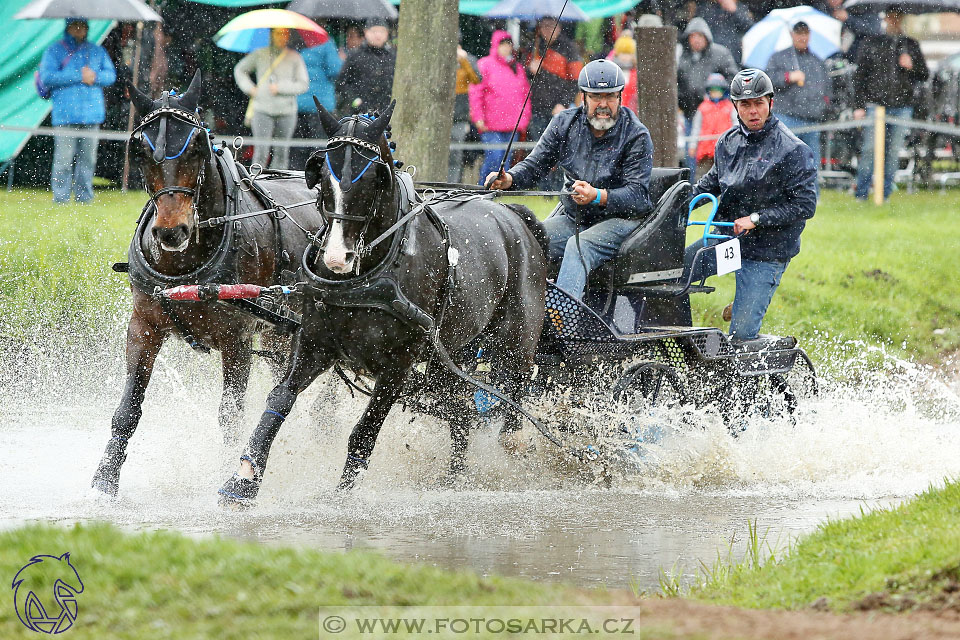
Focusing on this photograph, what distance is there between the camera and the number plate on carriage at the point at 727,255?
7473mm

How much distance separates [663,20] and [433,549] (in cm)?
1156

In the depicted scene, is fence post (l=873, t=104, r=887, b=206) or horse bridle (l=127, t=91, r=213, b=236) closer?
horse bridle (l=127, t=91, r=213, b=236)

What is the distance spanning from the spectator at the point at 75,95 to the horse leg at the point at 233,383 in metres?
6.25

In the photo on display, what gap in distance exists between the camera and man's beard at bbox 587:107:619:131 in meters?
7.51

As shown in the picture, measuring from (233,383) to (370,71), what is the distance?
6.97 meters

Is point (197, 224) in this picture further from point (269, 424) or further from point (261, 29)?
point (261, 29)

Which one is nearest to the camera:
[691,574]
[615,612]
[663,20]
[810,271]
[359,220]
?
[615,612]

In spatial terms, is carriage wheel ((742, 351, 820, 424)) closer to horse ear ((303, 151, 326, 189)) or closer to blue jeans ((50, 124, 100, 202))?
horse ear ((303, 151, 326, 189))

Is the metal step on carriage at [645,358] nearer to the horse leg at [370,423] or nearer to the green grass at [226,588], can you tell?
the horse leg at [370,423]

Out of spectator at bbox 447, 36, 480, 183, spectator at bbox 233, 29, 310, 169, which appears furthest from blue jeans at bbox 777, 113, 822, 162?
spectator at bbox 233, 29, 310, 169

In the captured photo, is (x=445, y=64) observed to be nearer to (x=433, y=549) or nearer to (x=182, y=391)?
(x=182, y=391)

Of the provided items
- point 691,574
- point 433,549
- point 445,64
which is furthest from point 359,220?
point 445,64

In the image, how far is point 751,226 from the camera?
295 inches

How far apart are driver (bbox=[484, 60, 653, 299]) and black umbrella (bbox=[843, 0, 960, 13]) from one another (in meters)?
9.30
